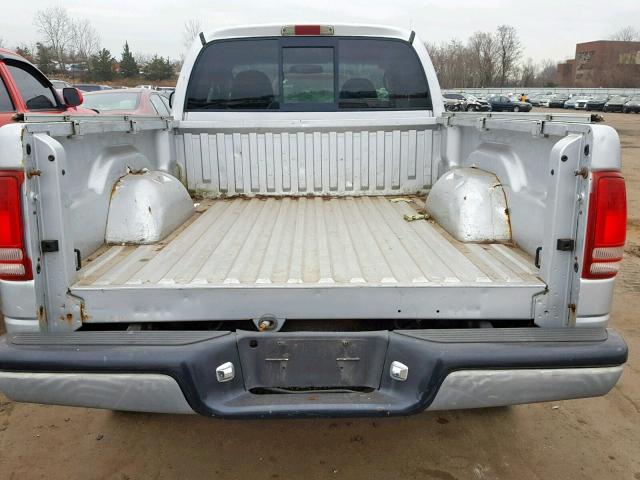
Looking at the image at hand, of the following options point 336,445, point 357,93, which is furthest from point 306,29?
point 336,445

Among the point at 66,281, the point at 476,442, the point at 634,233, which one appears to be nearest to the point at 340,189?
the point at 476,442

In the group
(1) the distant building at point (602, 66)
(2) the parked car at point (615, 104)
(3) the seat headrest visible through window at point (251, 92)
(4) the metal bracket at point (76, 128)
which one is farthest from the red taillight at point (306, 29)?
(1) the distant building at point (602, 66)

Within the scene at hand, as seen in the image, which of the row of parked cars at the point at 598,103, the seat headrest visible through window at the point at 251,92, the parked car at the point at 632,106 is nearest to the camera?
the seat headrest visible through window at the point at 251,92

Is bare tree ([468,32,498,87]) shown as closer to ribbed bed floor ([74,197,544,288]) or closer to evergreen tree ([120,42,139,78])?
evergreen tree ([120,42,139,78])

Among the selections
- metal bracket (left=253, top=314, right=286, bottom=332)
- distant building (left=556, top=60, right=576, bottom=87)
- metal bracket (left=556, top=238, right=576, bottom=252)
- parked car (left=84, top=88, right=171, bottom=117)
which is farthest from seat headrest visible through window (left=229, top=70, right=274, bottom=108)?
distant building (left=556, top=60, right=576, bottom=87)

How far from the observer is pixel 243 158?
14.0 feet

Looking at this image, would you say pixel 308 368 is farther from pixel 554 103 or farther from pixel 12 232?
pixel 554 103

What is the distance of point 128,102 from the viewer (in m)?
9.99

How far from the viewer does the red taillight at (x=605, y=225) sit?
7.06 feet

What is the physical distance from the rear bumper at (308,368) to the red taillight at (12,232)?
27 centimetres

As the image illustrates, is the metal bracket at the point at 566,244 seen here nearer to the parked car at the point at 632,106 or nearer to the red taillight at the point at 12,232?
the red taillight at the point at 12,232

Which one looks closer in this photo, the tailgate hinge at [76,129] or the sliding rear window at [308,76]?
the tailgate hinge at [76,129]

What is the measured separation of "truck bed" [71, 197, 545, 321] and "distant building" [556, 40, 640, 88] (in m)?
95.8

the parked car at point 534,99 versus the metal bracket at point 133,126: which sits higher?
the parked car at point 534,99
